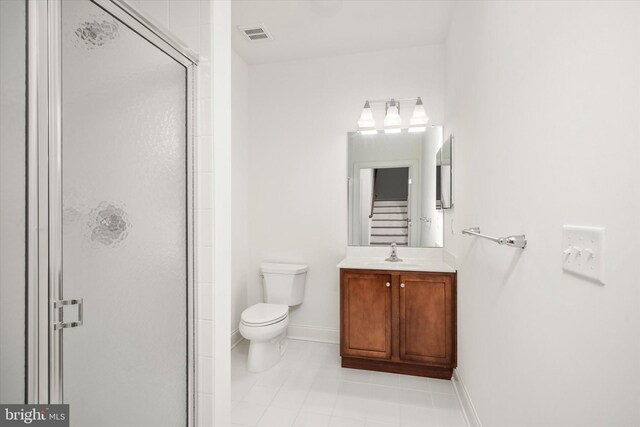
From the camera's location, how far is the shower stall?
2.41 feet

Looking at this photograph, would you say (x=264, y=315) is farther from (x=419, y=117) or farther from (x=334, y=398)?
(x=419, y=117)

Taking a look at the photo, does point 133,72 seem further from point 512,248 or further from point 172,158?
point 512,248

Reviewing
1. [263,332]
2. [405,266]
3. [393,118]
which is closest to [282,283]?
[263,332]

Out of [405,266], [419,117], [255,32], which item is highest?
[255,32]

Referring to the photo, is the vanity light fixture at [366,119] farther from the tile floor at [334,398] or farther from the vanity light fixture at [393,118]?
the tile floor at [334,398]

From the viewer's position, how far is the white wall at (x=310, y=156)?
2.72 m

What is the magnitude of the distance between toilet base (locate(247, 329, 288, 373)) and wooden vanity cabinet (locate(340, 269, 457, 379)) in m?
0.55

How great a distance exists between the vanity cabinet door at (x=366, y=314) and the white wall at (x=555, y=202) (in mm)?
713

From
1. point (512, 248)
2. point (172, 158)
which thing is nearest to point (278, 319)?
point (172, 158)

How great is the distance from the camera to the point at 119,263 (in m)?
0.97

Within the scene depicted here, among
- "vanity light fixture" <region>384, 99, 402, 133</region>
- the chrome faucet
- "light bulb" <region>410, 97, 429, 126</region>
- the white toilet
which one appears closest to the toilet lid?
the white toilet

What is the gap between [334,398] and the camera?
192 cm

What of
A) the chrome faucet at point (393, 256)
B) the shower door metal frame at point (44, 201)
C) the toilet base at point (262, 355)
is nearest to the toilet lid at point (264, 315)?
the toilet base at point (262, 355)

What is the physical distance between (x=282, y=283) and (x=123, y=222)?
72.3 inches
